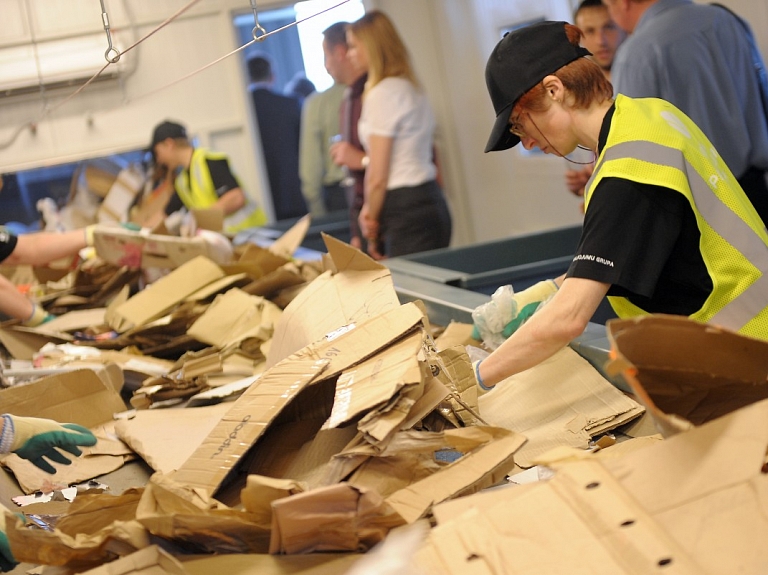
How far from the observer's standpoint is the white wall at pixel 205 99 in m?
7.11

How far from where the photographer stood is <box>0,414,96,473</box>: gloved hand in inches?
70.9

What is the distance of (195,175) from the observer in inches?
214

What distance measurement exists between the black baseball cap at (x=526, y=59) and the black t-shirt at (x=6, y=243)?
2515 mm

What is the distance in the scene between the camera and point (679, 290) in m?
1.64

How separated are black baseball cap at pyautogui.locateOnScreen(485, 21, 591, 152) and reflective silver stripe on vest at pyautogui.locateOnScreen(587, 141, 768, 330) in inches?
8.7

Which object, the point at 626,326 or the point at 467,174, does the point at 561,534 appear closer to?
the point at 626,326

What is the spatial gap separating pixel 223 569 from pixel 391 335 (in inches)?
20.8

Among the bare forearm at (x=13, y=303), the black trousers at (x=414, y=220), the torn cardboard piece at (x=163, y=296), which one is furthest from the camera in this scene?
the black trousers at (x=414, y=220)

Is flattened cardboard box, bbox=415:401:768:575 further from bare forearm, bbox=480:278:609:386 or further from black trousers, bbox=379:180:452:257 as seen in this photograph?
black trousers, bbox=379:180:452:257

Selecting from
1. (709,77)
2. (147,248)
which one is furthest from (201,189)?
(709,77)

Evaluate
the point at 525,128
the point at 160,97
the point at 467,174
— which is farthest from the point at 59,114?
the point at 525,128

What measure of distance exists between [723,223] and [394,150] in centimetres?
262

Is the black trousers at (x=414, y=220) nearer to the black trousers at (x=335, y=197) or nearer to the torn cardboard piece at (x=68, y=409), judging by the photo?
the torn cardboard piece at (x=68, y=409)

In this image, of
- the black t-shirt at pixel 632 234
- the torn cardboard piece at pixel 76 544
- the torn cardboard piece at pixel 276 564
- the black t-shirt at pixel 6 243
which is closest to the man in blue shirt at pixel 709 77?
the black t-shirt at pixel 632 234
